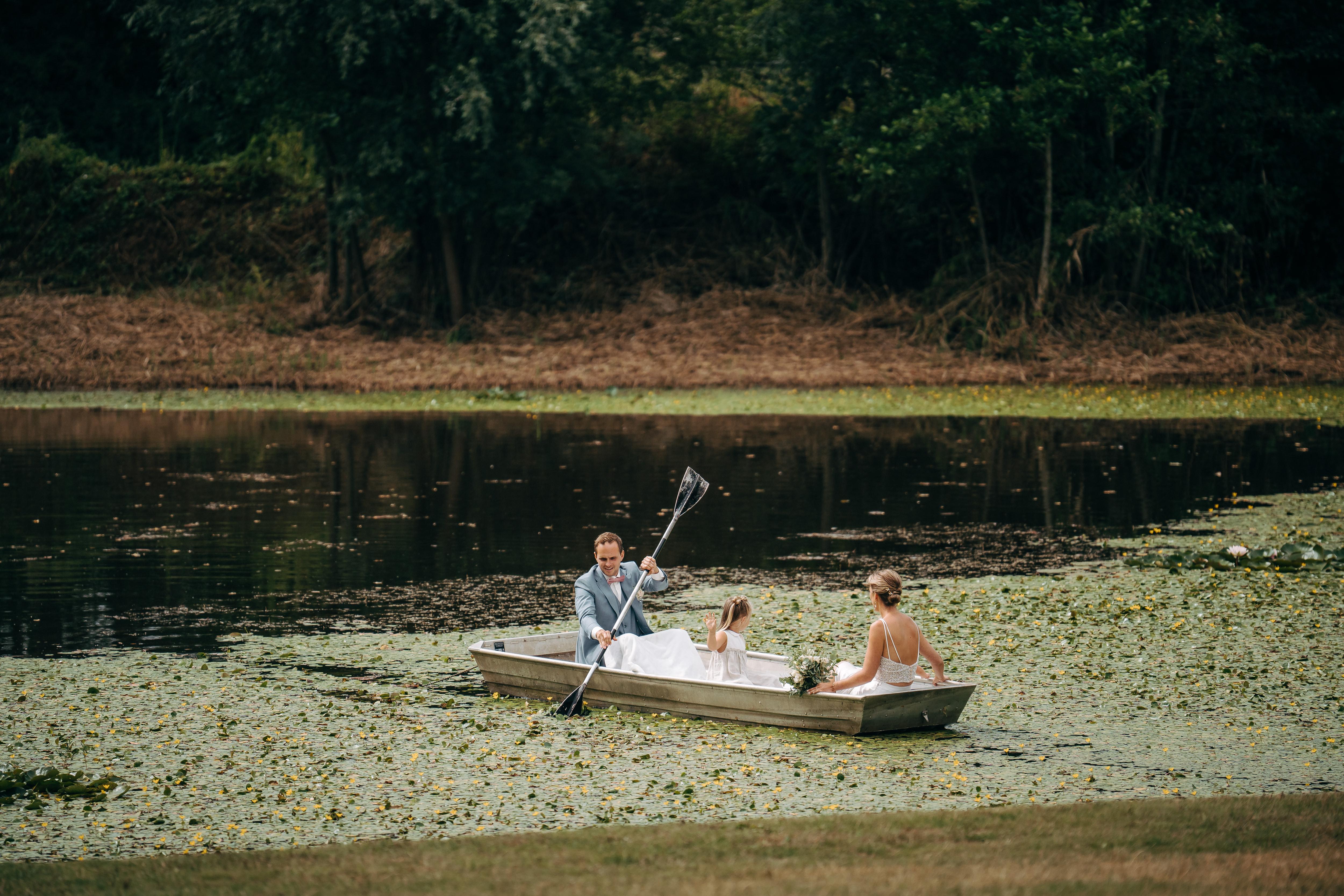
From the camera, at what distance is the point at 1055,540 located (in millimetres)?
15125

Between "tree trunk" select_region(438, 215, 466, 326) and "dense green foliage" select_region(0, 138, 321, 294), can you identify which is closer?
"tree trunk" select_region(438, 215, 466, 326)

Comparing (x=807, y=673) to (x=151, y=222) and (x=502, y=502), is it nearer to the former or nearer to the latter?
(x=502, y=502)

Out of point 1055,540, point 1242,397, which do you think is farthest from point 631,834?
point 1242,397

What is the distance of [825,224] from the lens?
37.4 m

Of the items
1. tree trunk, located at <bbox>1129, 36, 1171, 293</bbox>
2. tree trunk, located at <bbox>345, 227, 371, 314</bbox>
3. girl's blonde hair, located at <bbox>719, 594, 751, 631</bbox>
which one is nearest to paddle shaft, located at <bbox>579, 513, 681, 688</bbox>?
girl's blonde hair, located at <bbox>719, 594, 751, 631</bbox>

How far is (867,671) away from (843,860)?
9.24 ft

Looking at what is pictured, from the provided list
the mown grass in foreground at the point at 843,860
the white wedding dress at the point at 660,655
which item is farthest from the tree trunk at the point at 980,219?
the mown grass in foreground at the point at 843,860

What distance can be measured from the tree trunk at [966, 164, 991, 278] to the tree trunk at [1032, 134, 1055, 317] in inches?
51.8

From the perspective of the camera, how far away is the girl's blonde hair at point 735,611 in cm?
914

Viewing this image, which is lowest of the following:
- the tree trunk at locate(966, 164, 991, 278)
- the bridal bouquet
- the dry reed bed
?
the bridal bouquet

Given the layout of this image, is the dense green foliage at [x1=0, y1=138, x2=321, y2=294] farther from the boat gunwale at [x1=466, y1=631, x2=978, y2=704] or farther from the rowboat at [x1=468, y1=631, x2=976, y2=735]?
the rowboat at [x1=468, y1=631, x2=976, y2=735]

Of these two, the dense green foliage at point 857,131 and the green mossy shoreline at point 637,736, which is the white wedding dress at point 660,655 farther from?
the dense green foliage at point 857,131

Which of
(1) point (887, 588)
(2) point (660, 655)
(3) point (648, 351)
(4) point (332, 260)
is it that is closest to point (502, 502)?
(2) point (660, 655)

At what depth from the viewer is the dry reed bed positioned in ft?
103
